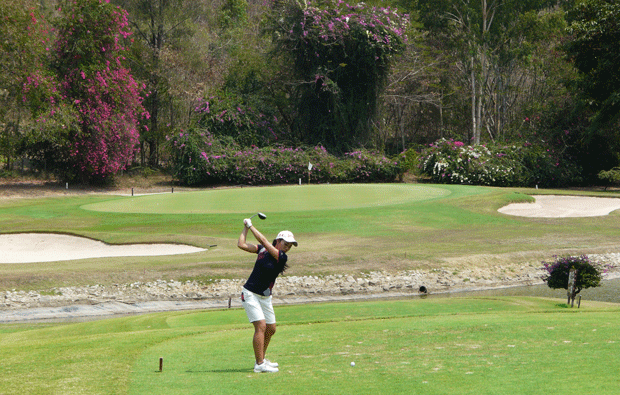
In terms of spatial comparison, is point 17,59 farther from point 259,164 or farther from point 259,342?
point 259,342

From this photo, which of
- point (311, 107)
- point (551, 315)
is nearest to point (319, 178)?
point (311, 107)

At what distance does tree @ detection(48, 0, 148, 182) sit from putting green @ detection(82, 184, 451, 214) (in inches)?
492

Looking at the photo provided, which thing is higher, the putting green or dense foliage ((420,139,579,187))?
dense foliage ((420,139,579,187))

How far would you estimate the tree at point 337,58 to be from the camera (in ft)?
181

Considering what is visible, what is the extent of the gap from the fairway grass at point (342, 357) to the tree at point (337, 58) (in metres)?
43.2

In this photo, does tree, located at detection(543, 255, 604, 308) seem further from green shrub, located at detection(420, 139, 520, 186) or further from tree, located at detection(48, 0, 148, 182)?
tree, located at detection(48, 0, 148, 182)

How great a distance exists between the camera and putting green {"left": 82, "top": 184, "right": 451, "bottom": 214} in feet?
99.9

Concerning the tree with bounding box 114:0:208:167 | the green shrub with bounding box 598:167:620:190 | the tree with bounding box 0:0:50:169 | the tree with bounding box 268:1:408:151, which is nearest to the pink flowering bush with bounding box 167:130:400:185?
the tree with bounding box 268:1:408:151

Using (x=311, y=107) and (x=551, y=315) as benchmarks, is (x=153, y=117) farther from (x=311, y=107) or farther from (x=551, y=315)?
(x=551, y=315)

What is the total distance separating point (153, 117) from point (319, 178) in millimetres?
16225

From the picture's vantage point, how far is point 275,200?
1286 inches

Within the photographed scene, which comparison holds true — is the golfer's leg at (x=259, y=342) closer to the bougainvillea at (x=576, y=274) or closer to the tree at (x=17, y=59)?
the bougainvillea at (x=576, y=274)

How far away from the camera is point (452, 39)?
65.9 m

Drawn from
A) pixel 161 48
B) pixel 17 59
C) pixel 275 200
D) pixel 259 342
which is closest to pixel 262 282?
pixel 259 342
